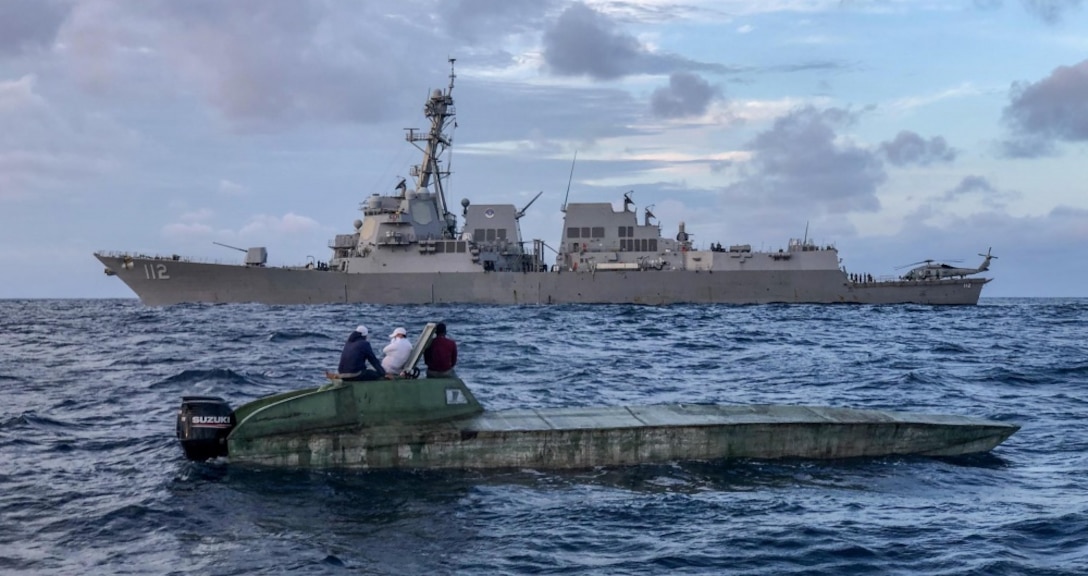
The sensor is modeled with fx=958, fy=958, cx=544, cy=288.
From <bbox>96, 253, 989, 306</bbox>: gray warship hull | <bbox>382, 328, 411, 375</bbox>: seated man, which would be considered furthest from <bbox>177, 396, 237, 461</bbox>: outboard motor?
<bbox>96, 253, 989, 306</bbox>: gray warship hull

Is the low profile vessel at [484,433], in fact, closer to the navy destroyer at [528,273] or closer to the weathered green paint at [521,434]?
the weathered green paint at [521,434]

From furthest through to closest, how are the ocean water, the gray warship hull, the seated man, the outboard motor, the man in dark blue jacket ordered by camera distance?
1. the gray warship hull
2. the seated man
3. the man in dark blue jacket
4. the outboard motor
5. the ocean water

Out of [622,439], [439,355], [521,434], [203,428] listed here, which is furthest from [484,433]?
[203,428]

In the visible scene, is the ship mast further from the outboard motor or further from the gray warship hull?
the outboard motor

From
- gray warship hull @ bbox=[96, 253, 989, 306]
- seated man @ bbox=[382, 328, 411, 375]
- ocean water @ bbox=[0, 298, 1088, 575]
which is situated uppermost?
gray warship hull @ bbox=[96, 253, 989, 306]

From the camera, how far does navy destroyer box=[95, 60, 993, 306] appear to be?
59.6m

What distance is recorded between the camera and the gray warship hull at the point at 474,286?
195 feet

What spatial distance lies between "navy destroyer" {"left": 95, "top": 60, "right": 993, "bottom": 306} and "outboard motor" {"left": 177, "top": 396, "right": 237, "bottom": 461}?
154ft

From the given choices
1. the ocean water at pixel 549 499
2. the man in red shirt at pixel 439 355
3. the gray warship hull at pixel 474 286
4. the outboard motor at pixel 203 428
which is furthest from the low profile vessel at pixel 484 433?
the gray warship hull at pixel 474 286

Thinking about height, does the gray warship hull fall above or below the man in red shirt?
above

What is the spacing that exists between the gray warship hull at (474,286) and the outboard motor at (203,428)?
4680 cm

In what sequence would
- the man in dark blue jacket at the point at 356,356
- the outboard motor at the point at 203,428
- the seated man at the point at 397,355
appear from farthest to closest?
1. the seated man at the point at 397,355
2. the man in dark blue jacket at the point at 356,356
3. the outboard motor at the point at 203,428

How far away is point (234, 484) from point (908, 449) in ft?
31.4

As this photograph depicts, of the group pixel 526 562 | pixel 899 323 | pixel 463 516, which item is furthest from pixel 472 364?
pixel 899 323
